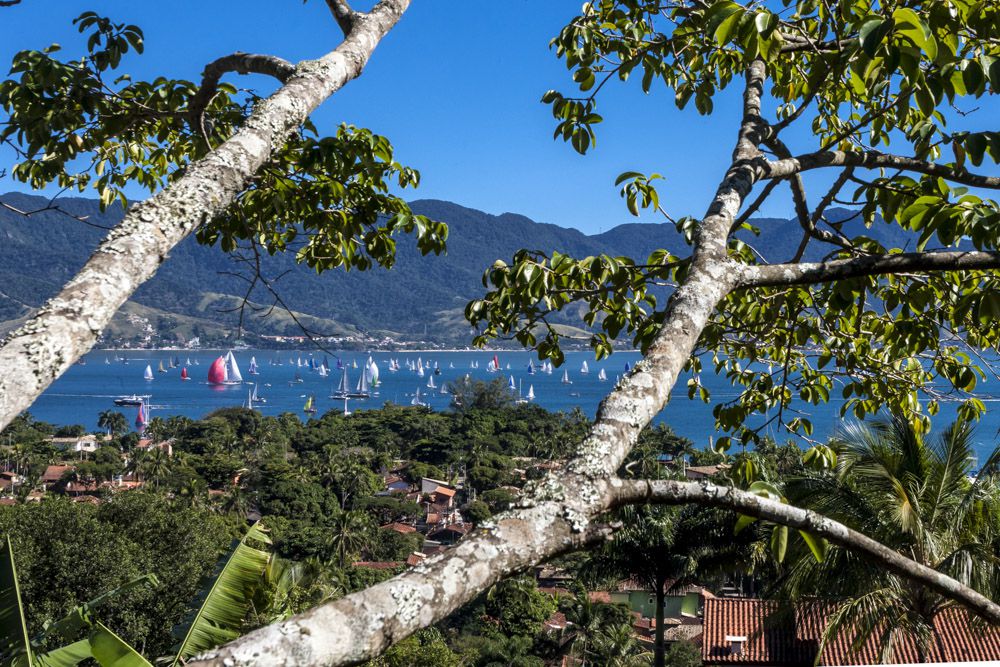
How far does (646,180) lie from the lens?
347 centimetres

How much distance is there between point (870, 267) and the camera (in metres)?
2.33

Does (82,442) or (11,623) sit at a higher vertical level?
(11,623)

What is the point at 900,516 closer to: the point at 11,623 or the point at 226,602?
the point at 226,602

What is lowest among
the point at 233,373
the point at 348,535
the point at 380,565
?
the point at 380,565

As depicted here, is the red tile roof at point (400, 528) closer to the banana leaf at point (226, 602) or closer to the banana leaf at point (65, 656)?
the banana leaf at point (226, 602)

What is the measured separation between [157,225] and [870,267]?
74.7 inches

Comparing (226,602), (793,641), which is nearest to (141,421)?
(793,641)

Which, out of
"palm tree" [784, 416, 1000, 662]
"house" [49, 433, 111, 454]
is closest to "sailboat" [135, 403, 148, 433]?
"house" [49, 433, 111, 454]

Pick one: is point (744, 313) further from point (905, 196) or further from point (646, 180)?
point (905, 196)

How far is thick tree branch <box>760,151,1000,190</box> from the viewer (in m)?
2.82

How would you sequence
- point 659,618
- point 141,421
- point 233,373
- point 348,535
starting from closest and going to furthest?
point 659,618 → point 348,535 → point 141,421 → point 233,373

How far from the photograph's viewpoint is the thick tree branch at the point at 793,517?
172 cm

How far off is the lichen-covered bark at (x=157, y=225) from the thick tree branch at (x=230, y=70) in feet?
0.59

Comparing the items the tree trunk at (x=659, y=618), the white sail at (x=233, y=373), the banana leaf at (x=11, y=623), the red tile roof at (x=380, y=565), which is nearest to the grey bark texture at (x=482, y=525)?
the banana leaf at (x=11, y=623)
